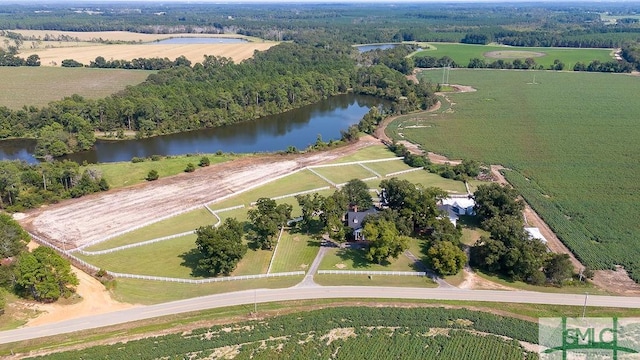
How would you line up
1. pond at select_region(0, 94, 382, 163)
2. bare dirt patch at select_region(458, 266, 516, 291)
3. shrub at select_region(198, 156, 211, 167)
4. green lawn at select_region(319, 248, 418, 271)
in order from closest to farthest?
bare dirt patch at select_region(458, 266, 516, 291)
green lawn at select_region(319, 248, 418, 271)
shrub at select_region(198, 156, 211, 167)
pond at select_region(0, 94, 382, 163)

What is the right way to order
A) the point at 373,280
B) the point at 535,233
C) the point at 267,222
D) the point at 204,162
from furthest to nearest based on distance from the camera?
the point at 204,162
the point at 535,233
the point at 267,222
the point at 373,280

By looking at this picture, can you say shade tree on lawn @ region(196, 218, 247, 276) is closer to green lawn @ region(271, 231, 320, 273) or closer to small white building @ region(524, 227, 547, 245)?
green lawn @ region(271, 231, 320, 273)

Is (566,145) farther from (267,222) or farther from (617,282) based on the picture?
(267,222)

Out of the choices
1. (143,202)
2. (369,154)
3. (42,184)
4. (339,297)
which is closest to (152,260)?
(143,202)

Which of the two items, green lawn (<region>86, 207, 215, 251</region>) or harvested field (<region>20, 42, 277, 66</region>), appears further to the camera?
harvested field (<region>20, 42, 277, 66</region>)

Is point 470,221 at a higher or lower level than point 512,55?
lower

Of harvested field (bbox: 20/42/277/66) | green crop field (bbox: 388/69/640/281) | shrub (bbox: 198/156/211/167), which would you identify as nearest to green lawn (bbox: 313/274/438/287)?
green crop field (bbox: 388/69/640/281)

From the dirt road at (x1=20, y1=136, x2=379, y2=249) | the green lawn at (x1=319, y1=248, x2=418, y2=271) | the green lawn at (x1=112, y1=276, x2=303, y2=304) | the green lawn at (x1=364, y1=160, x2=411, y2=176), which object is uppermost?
the green lawn at (x1=364, y1=160, x2=411, y2=176)
